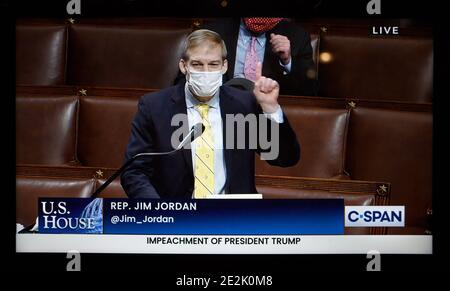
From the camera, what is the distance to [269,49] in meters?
1.28

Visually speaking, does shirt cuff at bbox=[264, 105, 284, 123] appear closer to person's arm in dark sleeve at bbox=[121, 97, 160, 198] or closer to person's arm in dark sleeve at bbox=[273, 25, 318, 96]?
person's arm in dark sleeve at bbox=[273, 25, 318, 96]

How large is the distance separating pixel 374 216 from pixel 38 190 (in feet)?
2.21

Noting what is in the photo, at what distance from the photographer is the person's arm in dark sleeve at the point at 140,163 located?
1267 mm

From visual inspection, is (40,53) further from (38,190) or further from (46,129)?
(38,190)

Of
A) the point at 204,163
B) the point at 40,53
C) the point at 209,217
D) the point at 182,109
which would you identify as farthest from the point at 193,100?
the point at 40,53

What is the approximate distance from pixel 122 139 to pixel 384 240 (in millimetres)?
562

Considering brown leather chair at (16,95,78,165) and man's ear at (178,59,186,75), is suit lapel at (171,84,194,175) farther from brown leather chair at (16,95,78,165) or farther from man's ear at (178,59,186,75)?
brown leather chair at (16,95,78,165)

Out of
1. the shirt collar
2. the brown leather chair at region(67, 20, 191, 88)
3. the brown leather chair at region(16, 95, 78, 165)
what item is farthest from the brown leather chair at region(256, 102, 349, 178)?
the brown leather chair at region(16, 95, 78, 165)

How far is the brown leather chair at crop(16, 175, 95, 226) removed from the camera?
4.18 feet

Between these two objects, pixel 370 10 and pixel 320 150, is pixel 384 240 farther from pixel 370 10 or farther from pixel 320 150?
pixel 370 10

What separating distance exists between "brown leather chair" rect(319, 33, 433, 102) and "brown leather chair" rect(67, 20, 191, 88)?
0.31 metres

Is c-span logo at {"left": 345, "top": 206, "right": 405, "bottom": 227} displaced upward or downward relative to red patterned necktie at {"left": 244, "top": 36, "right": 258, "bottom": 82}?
downward

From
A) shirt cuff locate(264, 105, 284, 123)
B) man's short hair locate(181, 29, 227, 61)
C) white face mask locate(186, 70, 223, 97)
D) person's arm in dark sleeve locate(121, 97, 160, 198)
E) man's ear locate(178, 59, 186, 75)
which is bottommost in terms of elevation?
person's arm in dark sleeve locate(121, 97, 160, 198)
